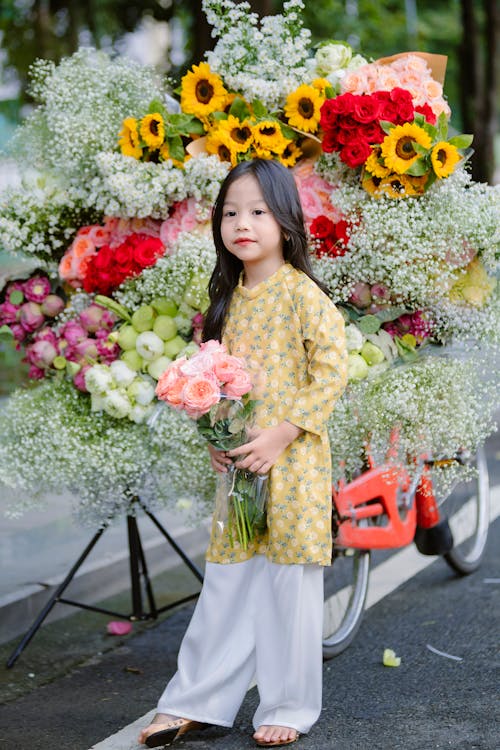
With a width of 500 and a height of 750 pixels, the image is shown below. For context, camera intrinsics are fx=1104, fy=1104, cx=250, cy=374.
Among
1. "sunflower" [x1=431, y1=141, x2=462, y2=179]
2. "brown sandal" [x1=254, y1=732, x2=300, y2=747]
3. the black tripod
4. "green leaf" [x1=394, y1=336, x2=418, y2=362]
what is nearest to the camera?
"brown sandal" [x1=254, y1=732, x2=300, y2=747]

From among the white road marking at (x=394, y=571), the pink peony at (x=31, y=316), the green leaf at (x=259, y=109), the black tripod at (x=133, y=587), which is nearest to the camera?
the green leaf at (x=259, y=109)

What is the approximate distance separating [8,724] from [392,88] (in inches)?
101

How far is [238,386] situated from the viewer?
3.14m

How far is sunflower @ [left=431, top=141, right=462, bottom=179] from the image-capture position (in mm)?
3689

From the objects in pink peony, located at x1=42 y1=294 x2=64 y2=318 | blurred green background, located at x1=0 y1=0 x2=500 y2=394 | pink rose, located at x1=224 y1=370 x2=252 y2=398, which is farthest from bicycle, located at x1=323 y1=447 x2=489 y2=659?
blurred green background, located at x1=0 y1=0 x2=500 y2=394

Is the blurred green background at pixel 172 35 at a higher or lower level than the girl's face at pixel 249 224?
higher

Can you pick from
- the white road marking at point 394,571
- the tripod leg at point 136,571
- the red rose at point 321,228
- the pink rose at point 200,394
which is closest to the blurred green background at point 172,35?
the white road marking at point 394,571

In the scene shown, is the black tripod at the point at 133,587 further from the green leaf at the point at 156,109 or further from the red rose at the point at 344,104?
the red rose at the point at 344,104

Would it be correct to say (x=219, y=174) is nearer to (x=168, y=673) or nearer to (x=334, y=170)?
(x=334, y=170)

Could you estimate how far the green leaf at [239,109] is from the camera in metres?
4.02

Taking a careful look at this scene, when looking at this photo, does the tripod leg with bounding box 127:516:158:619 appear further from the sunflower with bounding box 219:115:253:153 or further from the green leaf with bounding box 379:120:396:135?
the green leaf with bounding box 379:120:396:135

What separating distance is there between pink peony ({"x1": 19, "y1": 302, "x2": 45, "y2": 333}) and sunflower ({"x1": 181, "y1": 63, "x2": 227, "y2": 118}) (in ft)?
3.08

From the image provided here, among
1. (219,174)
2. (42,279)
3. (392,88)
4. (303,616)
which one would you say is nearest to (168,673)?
(303,616)

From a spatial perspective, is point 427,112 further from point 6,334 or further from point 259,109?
point 6,334
